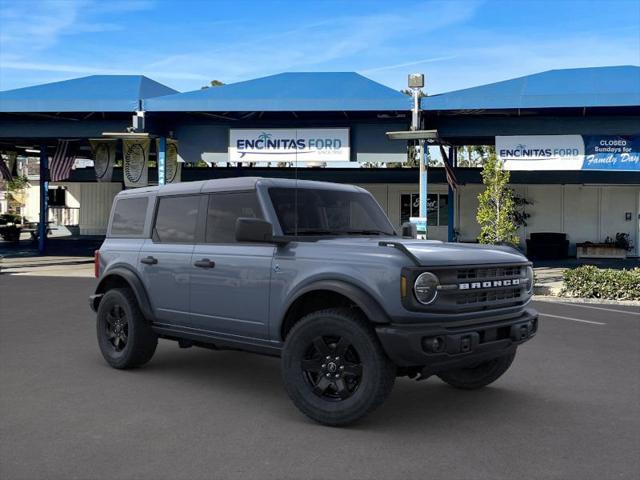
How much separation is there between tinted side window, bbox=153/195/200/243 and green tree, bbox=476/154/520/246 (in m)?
11.0

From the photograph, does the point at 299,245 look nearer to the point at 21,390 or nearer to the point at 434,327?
the point at 434,327

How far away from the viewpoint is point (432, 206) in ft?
103

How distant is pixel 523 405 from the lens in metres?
5.72

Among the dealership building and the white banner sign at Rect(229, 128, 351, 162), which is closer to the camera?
the dealership building

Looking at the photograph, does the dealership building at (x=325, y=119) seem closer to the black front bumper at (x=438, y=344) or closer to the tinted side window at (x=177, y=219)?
the tinted side window at (x=177, y=219)

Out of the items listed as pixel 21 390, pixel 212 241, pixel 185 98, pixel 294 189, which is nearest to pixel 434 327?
pixel 294 189

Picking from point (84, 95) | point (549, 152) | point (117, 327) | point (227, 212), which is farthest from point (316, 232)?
point (84, 95)

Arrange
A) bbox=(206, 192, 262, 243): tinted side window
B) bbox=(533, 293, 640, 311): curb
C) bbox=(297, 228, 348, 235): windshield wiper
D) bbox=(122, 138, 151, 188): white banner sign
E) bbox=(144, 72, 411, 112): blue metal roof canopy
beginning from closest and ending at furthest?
bbox=(297, 228, 348, 235): windshield wiper → bbox=(206, 192, 262, 243): tinted side window → bbox=(533, 293, 640, 311): curb → bbox=(144, 72, 411, 112): blue metal roof canopy → bbox=(122, 138, 151, 188): white banner sign

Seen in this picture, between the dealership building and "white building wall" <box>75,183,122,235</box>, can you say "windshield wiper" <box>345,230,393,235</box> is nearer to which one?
the dealership building

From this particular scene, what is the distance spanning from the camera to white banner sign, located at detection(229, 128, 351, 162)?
21.0 m

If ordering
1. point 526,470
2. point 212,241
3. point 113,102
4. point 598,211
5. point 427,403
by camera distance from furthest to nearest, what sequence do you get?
point 598,211 → point 113,102 → point 212,241 → point 427,403 → point 526,470

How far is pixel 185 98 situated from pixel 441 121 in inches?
338

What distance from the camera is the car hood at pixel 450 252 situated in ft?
16.0

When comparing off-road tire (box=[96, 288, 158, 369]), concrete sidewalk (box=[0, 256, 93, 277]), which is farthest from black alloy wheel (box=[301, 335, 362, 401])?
concrete sidewalk (box=[0, 256, 93, 277])
